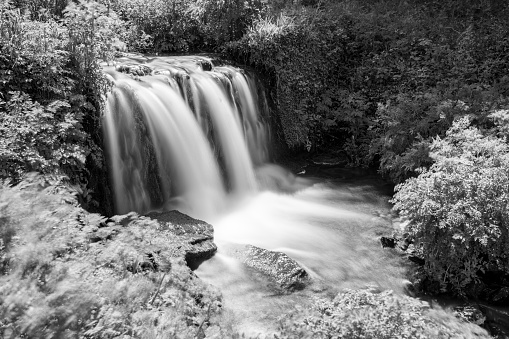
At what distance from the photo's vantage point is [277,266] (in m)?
6.13

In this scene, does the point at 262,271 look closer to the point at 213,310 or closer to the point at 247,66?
the point at 213,310

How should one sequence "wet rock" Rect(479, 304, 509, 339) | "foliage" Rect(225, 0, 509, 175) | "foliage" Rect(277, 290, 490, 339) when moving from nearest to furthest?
"foliage" Rect(277, 290, 490, 339) → "wet rock" Rect(479, 304, 509, 339) → "foliage" Rect(225, 0, 509, 175)

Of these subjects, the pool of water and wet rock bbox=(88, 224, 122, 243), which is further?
the pool of water

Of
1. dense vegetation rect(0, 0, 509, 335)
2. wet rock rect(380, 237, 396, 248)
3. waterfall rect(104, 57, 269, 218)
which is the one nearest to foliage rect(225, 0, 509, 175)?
dense vegetation rect(0, 0, 509, 335)

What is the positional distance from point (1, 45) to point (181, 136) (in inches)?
131

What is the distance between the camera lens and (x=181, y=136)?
8.03 meters

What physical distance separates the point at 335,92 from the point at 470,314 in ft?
26.1

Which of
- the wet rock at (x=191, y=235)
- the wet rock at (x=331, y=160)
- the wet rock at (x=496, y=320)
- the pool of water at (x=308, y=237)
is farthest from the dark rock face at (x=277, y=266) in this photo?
the wet rock at (x=331, y=160)

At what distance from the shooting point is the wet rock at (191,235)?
19.9 feet

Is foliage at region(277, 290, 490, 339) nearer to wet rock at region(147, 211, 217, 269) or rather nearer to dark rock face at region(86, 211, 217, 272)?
dark rock face at region(86, 211, 217, 272)

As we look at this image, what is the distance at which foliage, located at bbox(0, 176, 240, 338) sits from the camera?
297 cm

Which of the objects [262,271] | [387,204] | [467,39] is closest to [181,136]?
[262,271]

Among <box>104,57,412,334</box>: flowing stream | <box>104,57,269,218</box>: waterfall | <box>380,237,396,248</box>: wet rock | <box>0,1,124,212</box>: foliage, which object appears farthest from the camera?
<box>380,237,396,248</box>: wet rock

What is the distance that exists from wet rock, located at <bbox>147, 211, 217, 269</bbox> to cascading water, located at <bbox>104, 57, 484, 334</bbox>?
6.4 inches
